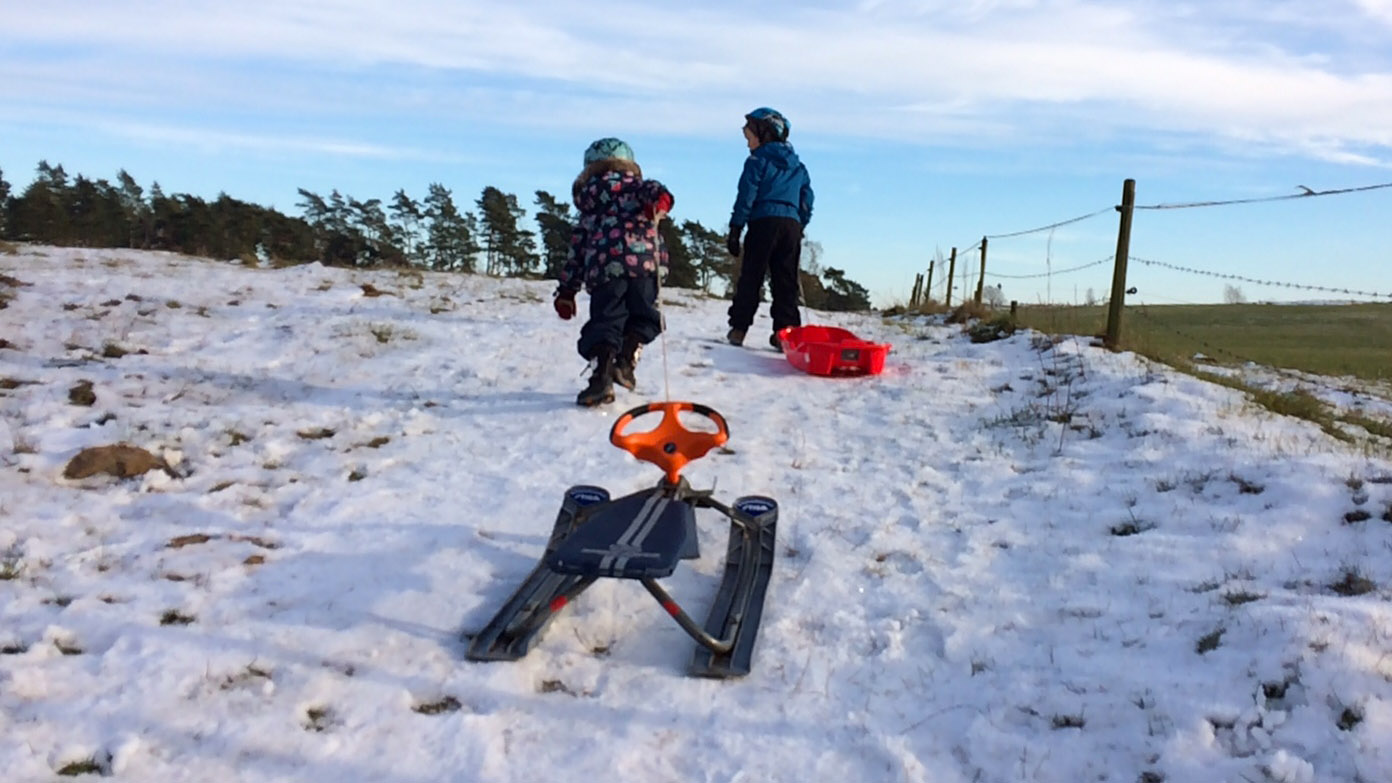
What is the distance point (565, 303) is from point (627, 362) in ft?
2.65

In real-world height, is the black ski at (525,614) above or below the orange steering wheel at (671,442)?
below

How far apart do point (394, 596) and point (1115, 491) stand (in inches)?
159

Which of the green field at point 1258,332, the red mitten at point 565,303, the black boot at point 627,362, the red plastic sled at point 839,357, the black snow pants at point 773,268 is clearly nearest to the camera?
the red mitten at point 565,303

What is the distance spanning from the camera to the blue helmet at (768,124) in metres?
9.17

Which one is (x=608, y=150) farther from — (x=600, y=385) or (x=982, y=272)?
(x=982, y=272)

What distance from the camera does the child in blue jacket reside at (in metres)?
9.16

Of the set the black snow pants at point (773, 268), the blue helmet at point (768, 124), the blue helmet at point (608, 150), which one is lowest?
the black snow pants at point (773, 268)

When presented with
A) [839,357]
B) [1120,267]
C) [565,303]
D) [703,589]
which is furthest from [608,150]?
[1120,267]

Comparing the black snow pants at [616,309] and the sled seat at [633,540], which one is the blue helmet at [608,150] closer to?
the black snow pants at [616,309]

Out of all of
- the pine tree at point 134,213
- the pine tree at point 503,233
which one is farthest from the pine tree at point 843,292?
the pine tree at point 134,213

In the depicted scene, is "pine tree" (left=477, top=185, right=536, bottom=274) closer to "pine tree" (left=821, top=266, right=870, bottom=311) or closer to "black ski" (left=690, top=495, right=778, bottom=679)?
"pine tree" (left=821, top=266, right=870, bottom=311)

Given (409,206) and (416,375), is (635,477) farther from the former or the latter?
(409,206)

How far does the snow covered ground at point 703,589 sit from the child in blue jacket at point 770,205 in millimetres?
1945

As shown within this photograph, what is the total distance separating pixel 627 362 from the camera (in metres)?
7.68
